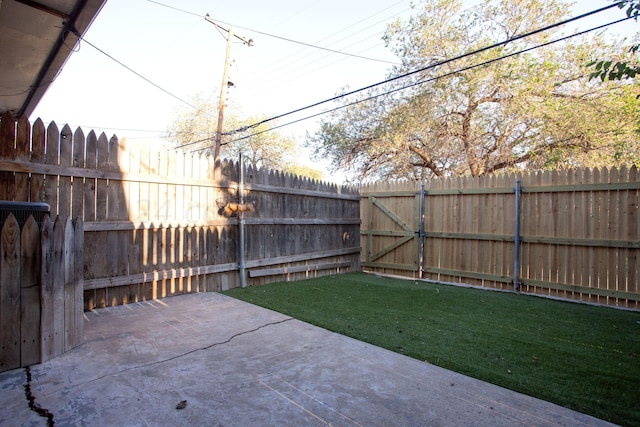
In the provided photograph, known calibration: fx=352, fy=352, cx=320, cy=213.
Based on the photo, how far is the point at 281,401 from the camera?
2.24 metres

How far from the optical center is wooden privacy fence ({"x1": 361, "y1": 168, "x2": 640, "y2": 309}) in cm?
543

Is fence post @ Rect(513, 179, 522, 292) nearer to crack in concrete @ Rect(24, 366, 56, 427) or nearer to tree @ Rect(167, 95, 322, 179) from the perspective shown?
crack in concrete @ Rect(24, 366, 56, 427)

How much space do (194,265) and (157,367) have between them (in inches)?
106

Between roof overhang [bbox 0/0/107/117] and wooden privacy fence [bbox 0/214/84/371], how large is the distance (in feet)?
6.62

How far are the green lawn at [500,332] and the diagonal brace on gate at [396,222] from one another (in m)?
1.71

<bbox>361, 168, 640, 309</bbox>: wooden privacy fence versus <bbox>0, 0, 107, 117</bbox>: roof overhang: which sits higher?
<bbox>0, 0, 107, 117</bbox>: roof overhang

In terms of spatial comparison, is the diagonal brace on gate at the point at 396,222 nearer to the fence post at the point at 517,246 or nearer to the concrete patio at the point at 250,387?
the fence post at the point at 517,246

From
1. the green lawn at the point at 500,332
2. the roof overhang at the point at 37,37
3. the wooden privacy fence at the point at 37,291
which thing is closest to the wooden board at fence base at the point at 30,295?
the wooden privacy fence at the point at 37,291

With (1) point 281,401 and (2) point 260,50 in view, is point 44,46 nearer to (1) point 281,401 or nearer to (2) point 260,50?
(1) point 281,401

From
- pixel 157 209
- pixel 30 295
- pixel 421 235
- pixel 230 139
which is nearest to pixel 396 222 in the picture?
pixel 421 235

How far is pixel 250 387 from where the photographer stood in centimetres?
242

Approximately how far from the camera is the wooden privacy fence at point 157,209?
12.5 feet

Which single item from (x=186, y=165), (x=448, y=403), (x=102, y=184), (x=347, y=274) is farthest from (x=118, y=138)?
(x=347, y=274)


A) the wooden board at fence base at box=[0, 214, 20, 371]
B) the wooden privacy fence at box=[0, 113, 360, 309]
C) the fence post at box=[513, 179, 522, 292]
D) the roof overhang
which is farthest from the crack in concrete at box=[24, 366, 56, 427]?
the fence post at box=[513, 179, 522, 292]
